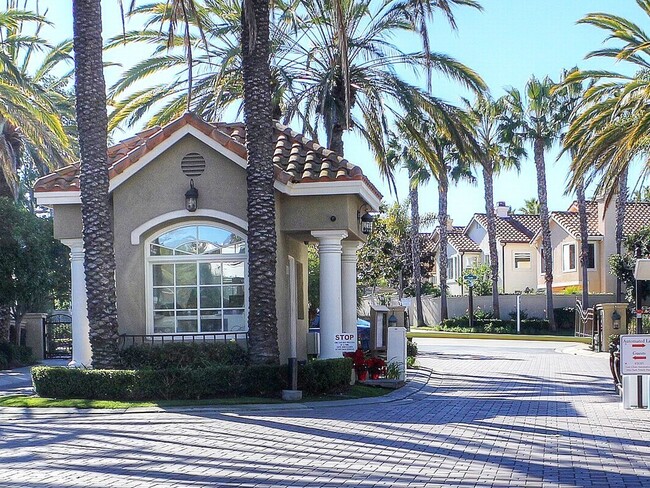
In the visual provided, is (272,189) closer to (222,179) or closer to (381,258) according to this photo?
(222,179)

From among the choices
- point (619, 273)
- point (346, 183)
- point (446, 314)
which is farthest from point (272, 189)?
point (446, 314)

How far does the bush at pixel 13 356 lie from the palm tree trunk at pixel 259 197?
11.6 m

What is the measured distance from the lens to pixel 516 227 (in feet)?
233

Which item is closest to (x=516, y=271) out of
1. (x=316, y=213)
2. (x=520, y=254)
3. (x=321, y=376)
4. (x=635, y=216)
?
(x=520, y=254)

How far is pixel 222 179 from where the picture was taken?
62.5ft

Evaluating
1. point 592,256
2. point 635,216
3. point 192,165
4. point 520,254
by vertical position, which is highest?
point 635,216

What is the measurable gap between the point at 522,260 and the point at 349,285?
159 ft

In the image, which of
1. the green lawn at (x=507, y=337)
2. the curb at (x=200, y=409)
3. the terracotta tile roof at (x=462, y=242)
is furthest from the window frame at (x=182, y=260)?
the terracotta tile roof at (x=462, y=242)

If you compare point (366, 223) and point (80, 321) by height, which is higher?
point (366, 223)

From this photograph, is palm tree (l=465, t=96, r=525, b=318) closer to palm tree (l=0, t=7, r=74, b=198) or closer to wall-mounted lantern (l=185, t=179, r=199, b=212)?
palm tree (l=0, t=7, r=74, b=198)

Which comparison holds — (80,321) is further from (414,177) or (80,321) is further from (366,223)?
(414,177)

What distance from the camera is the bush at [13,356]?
1050 inches

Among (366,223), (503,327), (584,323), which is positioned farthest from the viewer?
(503,327)

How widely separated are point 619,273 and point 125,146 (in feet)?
109
